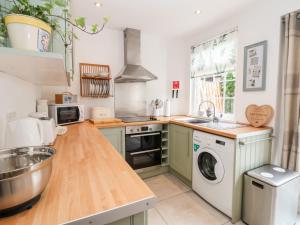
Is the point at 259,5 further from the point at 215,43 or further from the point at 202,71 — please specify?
the point at 202,71

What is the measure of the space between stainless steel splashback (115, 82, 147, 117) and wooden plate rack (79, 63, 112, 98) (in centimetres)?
24

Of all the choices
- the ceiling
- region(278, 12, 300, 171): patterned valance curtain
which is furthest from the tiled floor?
the ceiling

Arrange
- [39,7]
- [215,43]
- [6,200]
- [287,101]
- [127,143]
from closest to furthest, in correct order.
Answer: [6,200], [39,7], [287,101], [127,143], [215,43]

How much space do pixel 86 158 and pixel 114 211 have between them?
563mm

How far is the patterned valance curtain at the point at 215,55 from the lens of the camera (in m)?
2.40

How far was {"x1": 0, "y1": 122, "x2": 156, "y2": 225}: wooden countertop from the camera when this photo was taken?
51 cm

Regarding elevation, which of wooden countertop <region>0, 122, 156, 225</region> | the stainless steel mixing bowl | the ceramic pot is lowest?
wooden countertop <region>0, 122, 156, 225</region>

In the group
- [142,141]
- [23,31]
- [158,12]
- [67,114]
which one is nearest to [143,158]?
[142,141]

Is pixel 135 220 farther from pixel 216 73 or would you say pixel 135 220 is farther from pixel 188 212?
pixel 216 73

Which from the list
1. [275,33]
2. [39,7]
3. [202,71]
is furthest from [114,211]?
[202,71]

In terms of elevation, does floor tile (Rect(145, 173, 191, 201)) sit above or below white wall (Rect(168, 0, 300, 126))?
below

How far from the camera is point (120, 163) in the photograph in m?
0.94

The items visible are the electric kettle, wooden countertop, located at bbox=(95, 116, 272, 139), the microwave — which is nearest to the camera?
the electric kettle

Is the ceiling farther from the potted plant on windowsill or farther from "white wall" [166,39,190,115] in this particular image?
the potted plant on windowsill
